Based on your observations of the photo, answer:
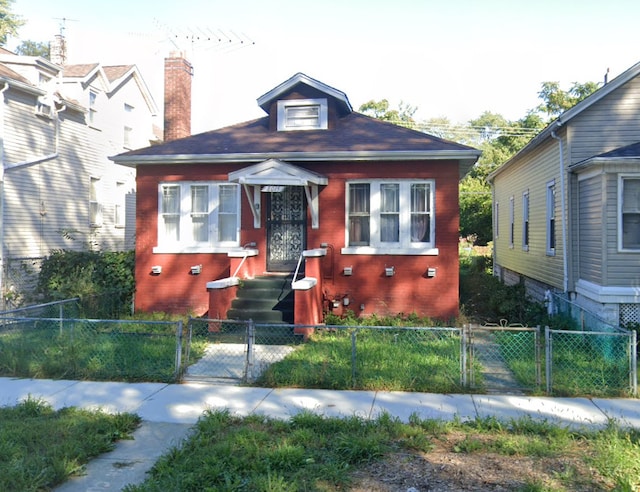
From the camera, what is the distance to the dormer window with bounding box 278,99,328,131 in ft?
49.0

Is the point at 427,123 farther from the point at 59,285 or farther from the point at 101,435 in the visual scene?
the point at 101,435

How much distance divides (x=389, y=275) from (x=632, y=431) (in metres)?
7.51

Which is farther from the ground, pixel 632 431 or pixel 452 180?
pixel 452 180

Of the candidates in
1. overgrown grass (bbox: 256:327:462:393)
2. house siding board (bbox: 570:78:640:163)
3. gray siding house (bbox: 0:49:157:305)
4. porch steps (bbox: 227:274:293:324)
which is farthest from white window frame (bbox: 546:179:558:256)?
gray siding house (bbox: 0:49:157:305)

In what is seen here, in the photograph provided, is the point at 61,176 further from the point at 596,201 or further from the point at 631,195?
the point at 631,195

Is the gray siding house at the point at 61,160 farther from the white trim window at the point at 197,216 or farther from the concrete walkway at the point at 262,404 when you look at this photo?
the concrete walkway at the point at 262,404

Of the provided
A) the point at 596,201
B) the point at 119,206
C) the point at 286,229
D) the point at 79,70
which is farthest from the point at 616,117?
A: the point at 79,70

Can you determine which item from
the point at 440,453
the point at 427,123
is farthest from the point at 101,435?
the point at 427,123

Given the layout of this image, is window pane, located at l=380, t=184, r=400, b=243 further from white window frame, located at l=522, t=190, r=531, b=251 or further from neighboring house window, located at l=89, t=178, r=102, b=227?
neighboring house window, located at l=89, t=178, r=102, b=227

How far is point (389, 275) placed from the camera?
13219 mm

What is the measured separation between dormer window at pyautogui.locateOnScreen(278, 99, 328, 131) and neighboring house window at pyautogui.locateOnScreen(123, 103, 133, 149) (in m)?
11.1

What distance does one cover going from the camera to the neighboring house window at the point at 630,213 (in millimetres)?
11602

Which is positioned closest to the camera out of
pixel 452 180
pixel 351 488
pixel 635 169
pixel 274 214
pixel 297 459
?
pixel 351 488

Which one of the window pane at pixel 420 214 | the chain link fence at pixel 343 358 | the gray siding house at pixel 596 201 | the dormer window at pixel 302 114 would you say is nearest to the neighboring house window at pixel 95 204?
the dormer window at pixel 302 114
